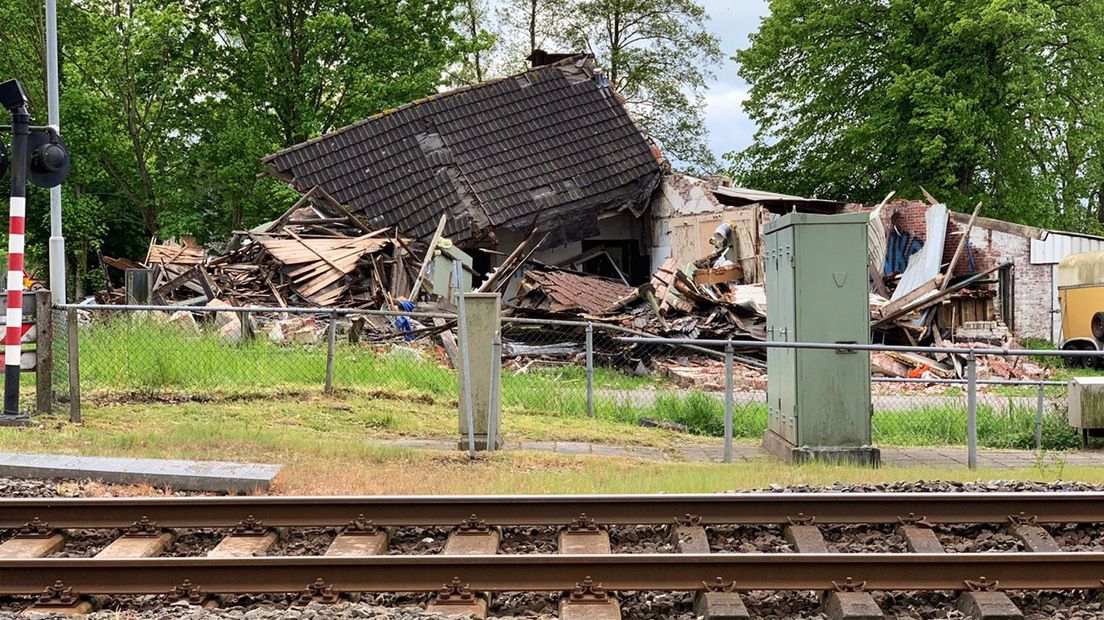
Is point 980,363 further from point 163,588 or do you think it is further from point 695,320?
point 163,588

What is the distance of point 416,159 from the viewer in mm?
30469

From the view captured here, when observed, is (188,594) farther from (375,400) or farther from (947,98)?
(947,98)

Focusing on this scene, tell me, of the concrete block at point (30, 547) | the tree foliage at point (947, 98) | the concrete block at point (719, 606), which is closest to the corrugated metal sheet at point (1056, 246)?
the tree foliage at point (947, 98)

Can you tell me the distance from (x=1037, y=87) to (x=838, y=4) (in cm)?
856

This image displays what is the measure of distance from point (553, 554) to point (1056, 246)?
2565 cm

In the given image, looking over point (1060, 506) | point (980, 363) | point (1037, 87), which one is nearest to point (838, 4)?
point (1037, 87)

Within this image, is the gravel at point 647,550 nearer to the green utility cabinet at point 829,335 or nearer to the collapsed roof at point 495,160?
the green utility cabinet at point 829,335

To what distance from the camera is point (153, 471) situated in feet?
31.2

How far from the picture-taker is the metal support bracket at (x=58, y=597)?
6.54 metres

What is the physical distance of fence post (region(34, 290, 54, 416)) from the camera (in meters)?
12.7

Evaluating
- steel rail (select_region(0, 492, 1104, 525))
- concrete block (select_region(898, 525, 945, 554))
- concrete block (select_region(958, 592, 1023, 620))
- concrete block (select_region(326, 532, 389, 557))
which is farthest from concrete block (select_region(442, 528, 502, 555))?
concrete block (select_region(958, 592, 1023, 620))

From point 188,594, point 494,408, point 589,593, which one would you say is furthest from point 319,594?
point 494,408

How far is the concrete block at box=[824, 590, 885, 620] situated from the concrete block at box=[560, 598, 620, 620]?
1.20 m

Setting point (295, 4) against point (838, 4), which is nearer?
point (295, 4)
